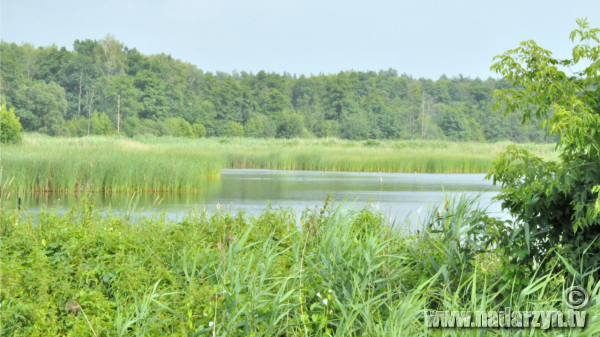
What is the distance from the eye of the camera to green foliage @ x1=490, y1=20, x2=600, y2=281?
3.51 metres

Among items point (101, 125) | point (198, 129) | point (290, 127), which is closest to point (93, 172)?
point (101, 125)

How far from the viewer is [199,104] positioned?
59.5 metres

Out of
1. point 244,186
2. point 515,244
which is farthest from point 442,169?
point 515,244

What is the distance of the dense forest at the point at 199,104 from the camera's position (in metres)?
50.2

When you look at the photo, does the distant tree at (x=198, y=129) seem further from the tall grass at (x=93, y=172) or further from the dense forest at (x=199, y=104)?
the tall grass at (x=93, y=172)

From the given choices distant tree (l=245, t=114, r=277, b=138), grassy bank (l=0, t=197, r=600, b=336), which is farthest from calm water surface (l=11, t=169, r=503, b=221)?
distant tree (l=245, t=114, r=277, b=138)

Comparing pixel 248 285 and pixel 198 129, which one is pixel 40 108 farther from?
pixel 248 285

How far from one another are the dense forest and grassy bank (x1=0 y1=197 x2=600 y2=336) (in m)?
46.5

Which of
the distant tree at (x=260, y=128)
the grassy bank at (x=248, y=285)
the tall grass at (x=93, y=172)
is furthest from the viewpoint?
the distant tree at (x=260, y=128)

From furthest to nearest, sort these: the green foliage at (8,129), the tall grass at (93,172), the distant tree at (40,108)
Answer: the distant tree at (40,108)
the green foliage at (8,129)
the tall grass at (93,172)

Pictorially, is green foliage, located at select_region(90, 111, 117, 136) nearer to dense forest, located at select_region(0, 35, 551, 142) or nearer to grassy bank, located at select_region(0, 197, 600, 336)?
dense forest, located at select_region(0, 35, 551, 142)

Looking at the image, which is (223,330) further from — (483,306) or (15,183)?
(15,183)

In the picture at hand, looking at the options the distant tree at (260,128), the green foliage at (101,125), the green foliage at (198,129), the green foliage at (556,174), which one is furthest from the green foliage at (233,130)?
the green foliage at (556,174)

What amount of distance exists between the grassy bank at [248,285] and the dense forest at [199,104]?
46486 millimetres
